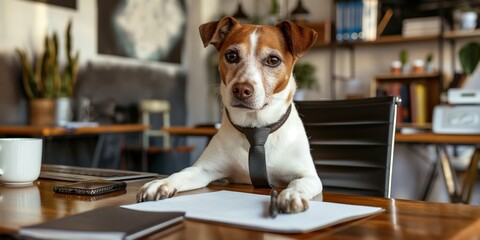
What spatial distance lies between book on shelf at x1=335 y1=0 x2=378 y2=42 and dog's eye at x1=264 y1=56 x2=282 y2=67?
3.81 metres

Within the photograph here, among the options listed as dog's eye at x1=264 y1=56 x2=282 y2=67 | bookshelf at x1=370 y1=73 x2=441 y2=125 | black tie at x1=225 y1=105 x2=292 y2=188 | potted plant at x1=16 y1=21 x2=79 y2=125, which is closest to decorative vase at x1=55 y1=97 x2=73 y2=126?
potted plant at x1=16 y1=21 x2=79 y2=125

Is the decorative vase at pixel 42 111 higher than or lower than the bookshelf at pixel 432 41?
lower

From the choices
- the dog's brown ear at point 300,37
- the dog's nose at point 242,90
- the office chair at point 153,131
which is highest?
the dog's brown ear at point 300,37

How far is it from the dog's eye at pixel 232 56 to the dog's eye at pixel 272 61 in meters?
0.08

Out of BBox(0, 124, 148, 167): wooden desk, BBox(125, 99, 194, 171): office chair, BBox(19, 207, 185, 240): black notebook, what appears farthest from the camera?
BBox(125, 99, 194, 171): office chair

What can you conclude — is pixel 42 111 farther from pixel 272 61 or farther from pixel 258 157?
pixel 258 157

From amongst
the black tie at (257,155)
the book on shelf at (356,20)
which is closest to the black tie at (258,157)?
the black tie at (257,155)

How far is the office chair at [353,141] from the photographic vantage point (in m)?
1.56

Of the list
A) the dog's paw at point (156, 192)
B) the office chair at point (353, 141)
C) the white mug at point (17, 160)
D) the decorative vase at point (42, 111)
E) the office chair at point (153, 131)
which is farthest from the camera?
the office chair at point (153, 131)

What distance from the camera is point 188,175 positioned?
1147mm

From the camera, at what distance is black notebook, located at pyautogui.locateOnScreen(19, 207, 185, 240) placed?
597 mm

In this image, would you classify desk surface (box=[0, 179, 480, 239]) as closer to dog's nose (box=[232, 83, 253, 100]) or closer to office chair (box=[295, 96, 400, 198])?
dog's nose (box=[232, 83, 253, 100])

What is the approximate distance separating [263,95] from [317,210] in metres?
0.56

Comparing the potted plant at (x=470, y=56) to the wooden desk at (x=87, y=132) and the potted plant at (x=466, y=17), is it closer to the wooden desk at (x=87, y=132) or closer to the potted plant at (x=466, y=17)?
the potted plant at (x=466, y=17)
